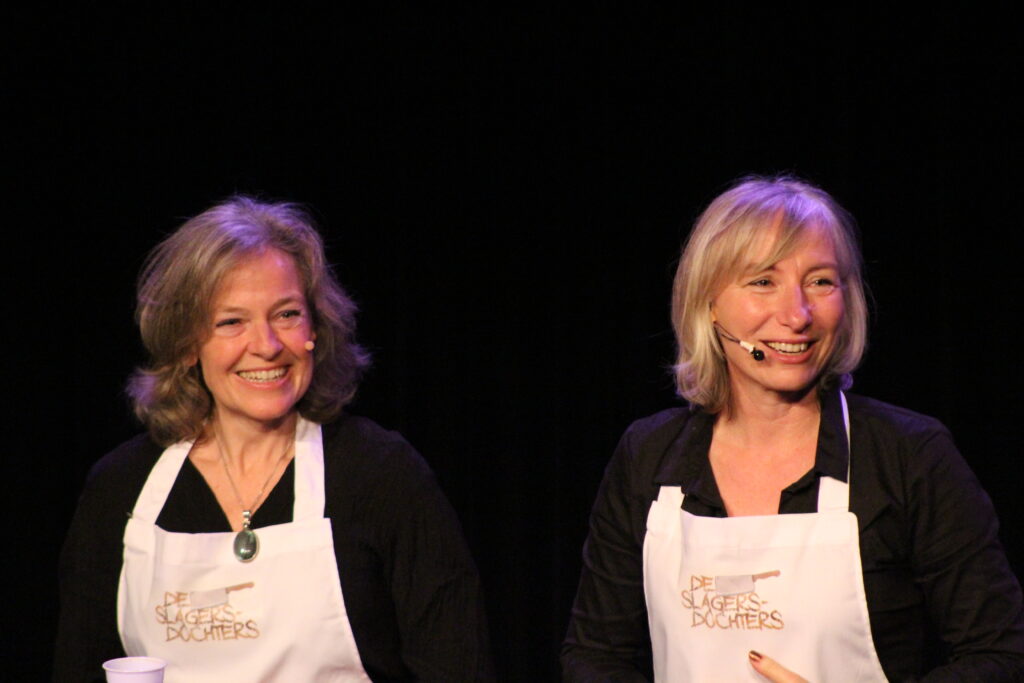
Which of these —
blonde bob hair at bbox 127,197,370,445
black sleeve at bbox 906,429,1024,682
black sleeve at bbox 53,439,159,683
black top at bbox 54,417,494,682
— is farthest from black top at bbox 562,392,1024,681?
black sleeve at bbox 53,439,159,683

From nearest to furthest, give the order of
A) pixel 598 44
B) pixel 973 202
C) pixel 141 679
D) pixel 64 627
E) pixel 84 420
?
pixel 141 679
pixel 64 627
pixel 973 202
pixel 598 44
pixel 84 420

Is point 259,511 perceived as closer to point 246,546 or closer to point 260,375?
point 246,546

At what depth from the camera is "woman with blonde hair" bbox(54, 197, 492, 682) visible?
233 cm

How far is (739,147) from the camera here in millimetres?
3111

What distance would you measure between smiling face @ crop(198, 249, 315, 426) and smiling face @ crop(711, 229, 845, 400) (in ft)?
2.76

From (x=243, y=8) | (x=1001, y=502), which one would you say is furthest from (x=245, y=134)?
(x=1001, y=502)

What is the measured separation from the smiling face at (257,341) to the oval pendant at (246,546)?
0.22 metres

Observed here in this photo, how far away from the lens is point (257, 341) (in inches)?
93.7

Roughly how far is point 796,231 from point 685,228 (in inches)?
40.8

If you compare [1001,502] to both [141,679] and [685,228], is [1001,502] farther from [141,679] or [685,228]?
[141,679]

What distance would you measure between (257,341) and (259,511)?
A: 33 cm

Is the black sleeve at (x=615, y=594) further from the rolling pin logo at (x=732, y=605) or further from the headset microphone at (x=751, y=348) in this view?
the headset microphone at (x=751, y=348)

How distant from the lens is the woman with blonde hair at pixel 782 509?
6.89 ft

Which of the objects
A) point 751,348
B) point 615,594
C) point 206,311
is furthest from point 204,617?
point 751,348
